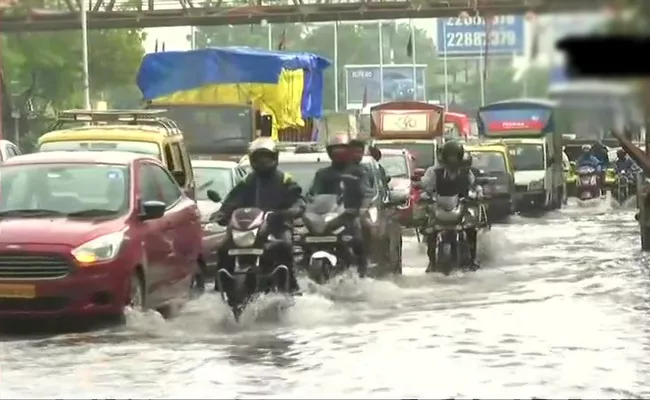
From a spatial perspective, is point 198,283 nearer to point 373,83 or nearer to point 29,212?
point 29,212

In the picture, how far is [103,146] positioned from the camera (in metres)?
16.9

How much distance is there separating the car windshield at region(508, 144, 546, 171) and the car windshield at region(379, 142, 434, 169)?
5407 mm

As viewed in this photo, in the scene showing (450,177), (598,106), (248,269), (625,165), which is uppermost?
(598,106)

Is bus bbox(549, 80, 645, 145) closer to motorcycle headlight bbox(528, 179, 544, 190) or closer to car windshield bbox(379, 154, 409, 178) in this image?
car windshield bbox(379, 154, 409, 178)

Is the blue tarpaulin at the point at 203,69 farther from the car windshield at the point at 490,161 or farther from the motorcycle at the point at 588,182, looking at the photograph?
the motorcycle at the point at 588,182

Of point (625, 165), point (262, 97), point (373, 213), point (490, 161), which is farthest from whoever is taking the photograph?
point (625, 165)

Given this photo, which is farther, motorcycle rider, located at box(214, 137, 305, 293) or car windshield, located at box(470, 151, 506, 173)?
car windshield, located at box(470, 151, 506, 173)

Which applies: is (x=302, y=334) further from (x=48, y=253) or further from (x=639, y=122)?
(x=639, y=122)

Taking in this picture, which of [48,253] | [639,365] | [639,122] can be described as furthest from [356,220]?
[639,122]

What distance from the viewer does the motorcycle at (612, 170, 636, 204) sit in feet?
125

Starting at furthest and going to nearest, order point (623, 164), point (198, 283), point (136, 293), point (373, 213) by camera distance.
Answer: point (623, 164), point (373, 213), point (198, 283), point (136, 293)

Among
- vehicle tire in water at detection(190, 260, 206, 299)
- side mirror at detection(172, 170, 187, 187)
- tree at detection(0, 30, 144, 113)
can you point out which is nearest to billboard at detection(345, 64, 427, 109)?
tree at detection(0, 30, 144, 113)

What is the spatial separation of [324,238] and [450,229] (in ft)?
11.3

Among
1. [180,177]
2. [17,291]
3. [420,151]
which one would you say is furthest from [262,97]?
[17,291]
